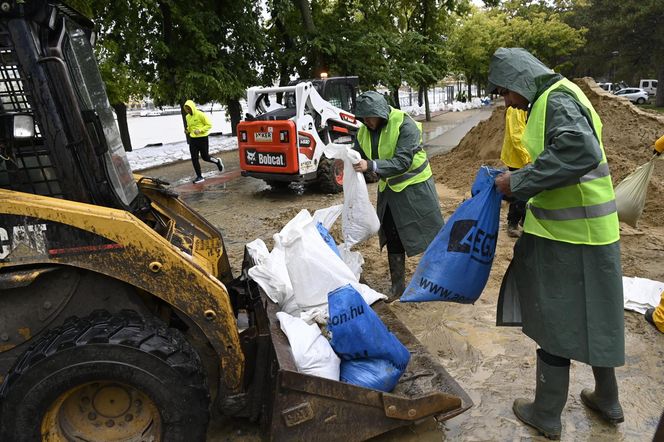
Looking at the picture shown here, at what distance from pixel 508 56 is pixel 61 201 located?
2.18m

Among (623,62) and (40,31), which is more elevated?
(40,31)

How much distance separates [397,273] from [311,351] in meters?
2.00

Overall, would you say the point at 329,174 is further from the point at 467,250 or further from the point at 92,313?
the point at 92,313

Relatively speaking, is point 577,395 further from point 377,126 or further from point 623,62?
point 623,62

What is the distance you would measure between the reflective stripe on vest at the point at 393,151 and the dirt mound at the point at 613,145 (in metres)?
4.06

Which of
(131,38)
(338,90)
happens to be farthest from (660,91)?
(131,38)

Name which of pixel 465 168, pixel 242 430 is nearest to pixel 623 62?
pixel 465 168

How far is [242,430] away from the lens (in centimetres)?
274

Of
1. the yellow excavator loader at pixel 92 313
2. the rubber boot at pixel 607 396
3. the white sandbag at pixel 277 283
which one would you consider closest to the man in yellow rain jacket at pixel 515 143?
the rubber boot at pixel 607 396

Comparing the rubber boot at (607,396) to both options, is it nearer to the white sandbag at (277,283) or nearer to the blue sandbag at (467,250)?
the blue sandbag at (467,250)

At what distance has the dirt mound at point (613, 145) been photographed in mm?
7375

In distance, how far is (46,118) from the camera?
2.12m

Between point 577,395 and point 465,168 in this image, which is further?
point 465,168

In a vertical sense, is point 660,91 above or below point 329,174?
below
